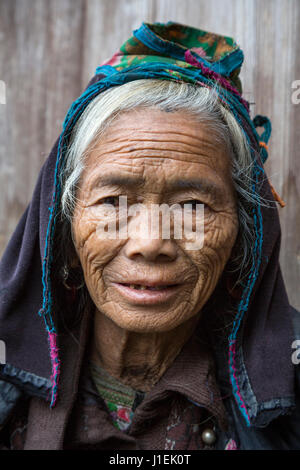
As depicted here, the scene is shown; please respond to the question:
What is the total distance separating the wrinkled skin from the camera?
1.35 meters

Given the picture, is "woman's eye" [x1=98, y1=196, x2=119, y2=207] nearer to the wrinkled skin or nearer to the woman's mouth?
the wrinkled skin

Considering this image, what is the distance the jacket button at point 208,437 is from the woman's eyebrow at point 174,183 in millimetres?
873

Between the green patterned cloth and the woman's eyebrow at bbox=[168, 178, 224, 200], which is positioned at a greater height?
the woman's eyebrow at bbox=[168, 178, 224, 200]

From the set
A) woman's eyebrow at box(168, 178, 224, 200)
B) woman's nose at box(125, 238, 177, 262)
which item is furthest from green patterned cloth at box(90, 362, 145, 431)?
woman's eyebrow at box(168, 178, 224, 200)

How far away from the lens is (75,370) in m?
1.55

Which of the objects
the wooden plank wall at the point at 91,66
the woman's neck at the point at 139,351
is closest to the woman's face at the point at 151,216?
the woman's neck at the point at 139,351

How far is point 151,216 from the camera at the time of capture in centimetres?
134

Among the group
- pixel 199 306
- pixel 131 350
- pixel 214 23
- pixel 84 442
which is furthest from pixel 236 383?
pixel 214 23

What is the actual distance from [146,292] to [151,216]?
26 centimetres

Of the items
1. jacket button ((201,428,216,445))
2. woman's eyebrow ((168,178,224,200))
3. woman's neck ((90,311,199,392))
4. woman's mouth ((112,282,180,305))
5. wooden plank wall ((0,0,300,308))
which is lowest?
jacket button ((201,428,216,445))

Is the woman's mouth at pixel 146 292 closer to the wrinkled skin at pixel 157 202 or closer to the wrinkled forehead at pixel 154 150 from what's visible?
the wrinkled skin at pixel 157 202

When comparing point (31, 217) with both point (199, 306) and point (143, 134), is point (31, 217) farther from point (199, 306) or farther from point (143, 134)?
point (199, 306)

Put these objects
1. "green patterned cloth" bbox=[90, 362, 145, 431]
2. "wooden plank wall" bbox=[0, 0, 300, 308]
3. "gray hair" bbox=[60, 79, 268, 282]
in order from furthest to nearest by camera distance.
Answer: "wooden plank wall" bbox=[0, 0, 300, 308], "green patterned cloth" bbox=[90, 362, 145, 431], "gray hair" bbox=[60, 79, 268, 282]

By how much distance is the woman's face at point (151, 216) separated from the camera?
52.9 inches
